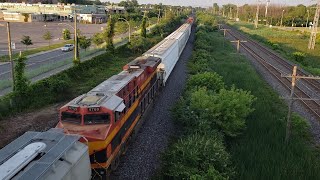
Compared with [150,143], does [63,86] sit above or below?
above

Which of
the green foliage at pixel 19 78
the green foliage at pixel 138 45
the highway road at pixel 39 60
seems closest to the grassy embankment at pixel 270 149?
the green foliage at pixel 19 78

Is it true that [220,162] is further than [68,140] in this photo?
Yes

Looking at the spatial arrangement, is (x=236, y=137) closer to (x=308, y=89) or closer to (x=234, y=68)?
(x=308, y=89)

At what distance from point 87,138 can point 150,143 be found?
6364mm

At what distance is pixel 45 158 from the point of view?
31.2 ft

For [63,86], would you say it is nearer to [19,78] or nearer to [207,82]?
[19,78]

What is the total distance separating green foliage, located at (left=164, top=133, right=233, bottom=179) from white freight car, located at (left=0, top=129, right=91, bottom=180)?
12.2 feet

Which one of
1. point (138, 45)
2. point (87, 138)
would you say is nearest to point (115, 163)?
point (87, 138)

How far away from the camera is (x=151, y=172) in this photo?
15789mm

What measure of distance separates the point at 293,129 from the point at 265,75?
63.2 feet

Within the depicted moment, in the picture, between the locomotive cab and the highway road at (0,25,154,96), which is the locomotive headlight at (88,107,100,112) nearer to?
the locomotive cab

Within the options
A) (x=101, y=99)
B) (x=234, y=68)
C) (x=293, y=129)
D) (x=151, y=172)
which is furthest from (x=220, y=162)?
(x=234, y=68)

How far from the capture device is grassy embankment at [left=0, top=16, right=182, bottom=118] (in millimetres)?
23922

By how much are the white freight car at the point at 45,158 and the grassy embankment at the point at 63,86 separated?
44.5 feet
